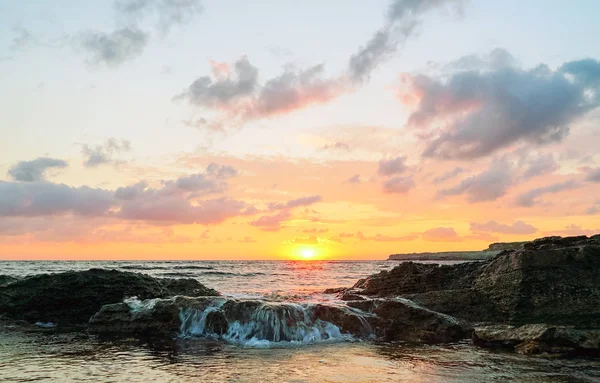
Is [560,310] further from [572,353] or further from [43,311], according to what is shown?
[43,311]

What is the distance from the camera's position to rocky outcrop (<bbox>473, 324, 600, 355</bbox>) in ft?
32.4

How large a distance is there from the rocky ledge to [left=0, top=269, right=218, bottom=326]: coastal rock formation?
10.2 metres

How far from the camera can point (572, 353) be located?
982 cm

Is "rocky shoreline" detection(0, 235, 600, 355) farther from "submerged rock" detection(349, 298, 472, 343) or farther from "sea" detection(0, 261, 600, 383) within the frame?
"sea" detection(0, 261, 600, 383)

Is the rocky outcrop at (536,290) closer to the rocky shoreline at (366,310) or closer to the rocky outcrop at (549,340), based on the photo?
the rocky shoreline at (366,310)

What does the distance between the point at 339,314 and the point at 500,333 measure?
449 centimetres

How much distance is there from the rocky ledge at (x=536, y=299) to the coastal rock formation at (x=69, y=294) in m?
10.2

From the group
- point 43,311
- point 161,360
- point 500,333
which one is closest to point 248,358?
point 161,360

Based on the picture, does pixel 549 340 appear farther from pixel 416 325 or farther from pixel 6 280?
pixel 6 280

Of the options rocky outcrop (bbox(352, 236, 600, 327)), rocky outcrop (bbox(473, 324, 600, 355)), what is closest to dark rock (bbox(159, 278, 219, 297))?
rocky outcrop (bbox(352, 236, 600, 327))

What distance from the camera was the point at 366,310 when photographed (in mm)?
14195

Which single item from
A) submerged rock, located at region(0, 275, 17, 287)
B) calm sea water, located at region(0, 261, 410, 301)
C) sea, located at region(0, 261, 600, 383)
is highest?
submerged rock, located at region(0, 275, 17, 287)

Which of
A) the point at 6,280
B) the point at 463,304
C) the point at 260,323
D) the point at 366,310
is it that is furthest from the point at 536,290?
the point at 6,280

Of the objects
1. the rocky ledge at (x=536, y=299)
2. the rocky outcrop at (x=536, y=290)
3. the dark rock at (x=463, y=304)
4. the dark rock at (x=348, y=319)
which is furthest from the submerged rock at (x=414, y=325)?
the rocky outcrop at (x=536, y=290)
